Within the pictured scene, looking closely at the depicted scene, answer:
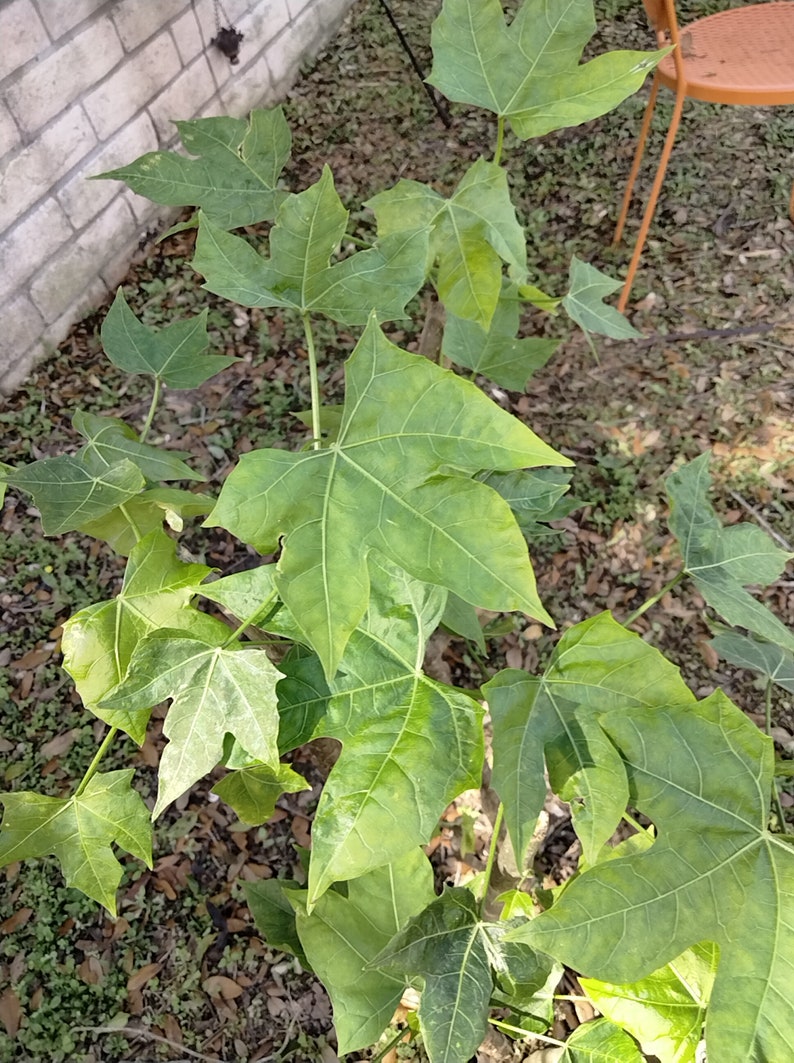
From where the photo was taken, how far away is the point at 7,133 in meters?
2.16

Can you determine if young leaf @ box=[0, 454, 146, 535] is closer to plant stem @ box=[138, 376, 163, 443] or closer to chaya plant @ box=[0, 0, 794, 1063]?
chaya plant @ box=[0, 0, 794, 1063]

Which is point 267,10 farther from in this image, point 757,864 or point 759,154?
point 757,864

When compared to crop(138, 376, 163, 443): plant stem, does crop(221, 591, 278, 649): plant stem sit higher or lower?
lower

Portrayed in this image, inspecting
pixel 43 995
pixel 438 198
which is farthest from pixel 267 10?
pixel 43 995

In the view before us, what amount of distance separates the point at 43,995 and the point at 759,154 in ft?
11.3

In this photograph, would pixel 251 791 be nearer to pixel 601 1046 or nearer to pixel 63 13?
pixel 601 1046

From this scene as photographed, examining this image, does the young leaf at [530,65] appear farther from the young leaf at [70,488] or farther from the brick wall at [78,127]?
the brick wall at [78,127]

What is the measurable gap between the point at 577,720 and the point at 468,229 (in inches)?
21.5

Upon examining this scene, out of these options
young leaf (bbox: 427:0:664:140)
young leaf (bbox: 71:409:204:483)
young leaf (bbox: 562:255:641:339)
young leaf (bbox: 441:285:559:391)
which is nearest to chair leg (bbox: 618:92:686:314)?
young leaf (bbox: 562:255:641:339)

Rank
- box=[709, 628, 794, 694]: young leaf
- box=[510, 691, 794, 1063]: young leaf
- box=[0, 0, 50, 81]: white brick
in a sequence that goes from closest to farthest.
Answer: box=[510, 691, 794, 1063]: young leaf → box=[709, 628, 794, 694]: young leaf → box=[0, 0, 50, 81]: white brick

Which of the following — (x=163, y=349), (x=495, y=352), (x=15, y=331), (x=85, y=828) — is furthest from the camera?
(x=15, y=331)

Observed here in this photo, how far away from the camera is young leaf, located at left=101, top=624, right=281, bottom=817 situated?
0.68 meters

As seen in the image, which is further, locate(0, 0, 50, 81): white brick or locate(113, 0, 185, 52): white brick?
locate(113, 0, 185, 52): white brick

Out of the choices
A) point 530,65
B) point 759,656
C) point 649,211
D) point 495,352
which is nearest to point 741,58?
point 649,211
